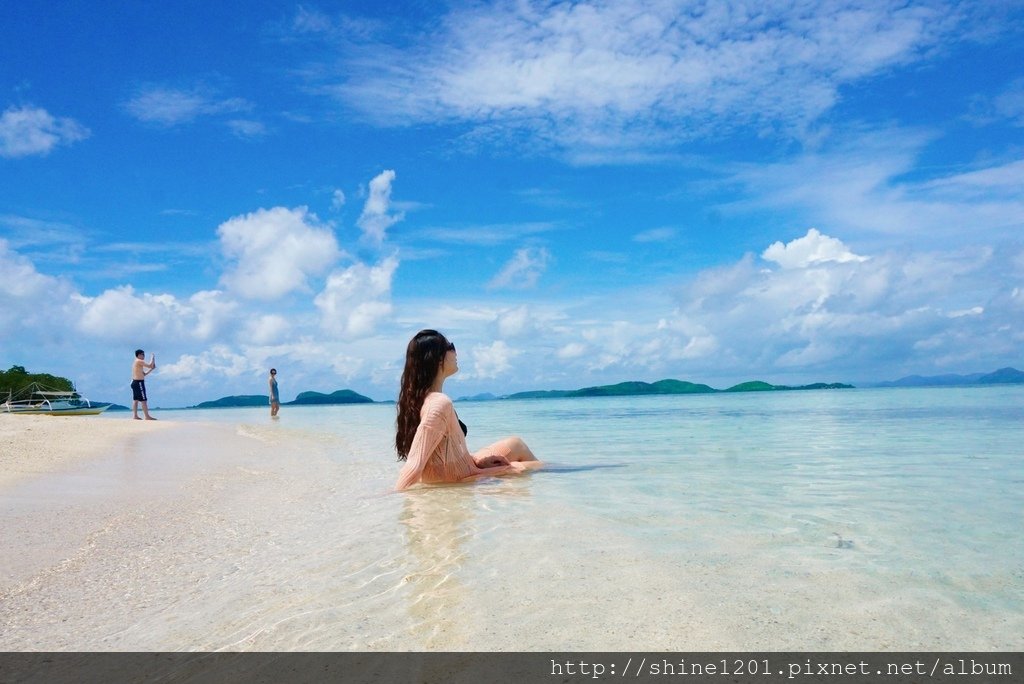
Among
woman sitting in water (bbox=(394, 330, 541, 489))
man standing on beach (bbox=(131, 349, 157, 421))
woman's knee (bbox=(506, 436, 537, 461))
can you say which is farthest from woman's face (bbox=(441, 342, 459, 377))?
man standing on beach (bbox=(131, 349, 157, 421))

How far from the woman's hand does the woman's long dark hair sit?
101 centimetres

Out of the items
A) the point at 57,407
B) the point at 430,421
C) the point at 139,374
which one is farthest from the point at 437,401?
the point at 57,407

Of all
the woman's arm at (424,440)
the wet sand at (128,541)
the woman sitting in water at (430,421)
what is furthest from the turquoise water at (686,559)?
the wet sand at (128,541)

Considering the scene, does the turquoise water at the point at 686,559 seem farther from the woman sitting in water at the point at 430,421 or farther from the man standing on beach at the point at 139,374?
the man standing on beach at the point at 139,374

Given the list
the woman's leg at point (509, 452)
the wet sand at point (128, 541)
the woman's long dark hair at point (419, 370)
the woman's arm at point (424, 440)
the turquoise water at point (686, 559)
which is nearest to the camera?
the turquoise water at point (686, 559)

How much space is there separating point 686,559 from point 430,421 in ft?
11.0

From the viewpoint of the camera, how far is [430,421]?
6.80 metres

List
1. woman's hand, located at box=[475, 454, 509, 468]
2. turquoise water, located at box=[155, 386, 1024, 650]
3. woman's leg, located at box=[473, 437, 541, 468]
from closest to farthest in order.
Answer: turquoise water, located at box=[155, 386, 1024, 650] → woman's hand, located at box=[475, 454, 509, 468] → woman's leg, located at box=[473, 437, 541, 468]

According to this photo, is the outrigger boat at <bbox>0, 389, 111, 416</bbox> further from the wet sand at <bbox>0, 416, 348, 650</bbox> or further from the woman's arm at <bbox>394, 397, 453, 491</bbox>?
the woman's arm at <bbox>394, 397, 453, 491</bbox>

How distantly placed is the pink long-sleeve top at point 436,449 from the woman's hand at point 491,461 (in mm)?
425

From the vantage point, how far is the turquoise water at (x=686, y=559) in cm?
301

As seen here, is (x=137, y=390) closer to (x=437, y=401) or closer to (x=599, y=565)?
(x=437, y=401)

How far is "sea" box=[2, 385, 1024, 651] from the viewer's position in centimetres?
302
